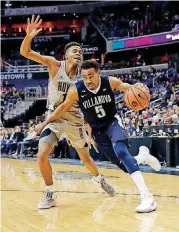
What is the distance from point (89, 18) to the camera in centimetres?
3931

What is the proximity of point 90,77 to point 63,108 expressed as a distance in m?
0.45

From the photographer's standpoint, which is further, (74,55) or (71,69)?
(71,69)

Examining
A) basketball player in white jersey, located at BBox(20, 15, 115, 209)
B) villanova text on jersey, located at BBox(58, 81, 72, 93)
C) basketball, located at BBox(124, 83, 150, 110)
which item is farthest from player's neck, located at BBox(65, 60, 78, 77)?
basketball, located at BBox(124, 83, 150, 110)

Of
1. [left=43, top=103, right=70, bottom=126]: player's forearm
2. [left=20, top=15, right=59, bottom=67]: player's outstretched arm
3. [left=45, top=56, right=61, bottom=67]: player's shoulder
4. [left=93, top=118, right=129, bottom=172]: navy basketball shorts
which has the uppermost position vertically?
[left=20, top=15, right=59, bottom=67]: player's outstretched arm

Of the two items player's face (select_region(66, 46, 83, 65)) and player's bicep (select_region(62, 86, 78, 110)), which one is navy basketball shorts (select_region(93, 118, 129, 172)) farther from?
player's face (select_region(66, 46, 83, 65))

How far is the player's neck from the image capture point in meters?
4.78

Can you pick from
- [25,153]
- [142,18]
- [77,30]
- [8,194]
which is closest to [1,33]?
[77,30]

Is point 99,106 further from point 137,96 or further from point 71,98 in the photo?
point 137,96

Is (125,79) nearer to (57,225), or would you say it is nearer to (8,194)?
(8,194)

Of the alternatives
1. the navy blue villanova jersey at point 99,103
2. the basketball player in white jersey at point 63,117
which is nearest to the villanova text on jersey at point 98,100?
the navy blue villanova jersey at point 99,103

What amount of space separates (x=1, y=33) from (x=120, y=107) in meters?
27.2

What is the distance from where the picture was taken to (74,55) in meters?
4.71

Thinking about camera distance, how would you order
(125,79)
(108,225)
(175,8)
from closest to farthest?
1. (108,225)
2. (125,79)
3. (175,8)

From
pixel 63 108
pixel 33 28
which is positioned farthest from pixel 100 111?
pixel 33 28
